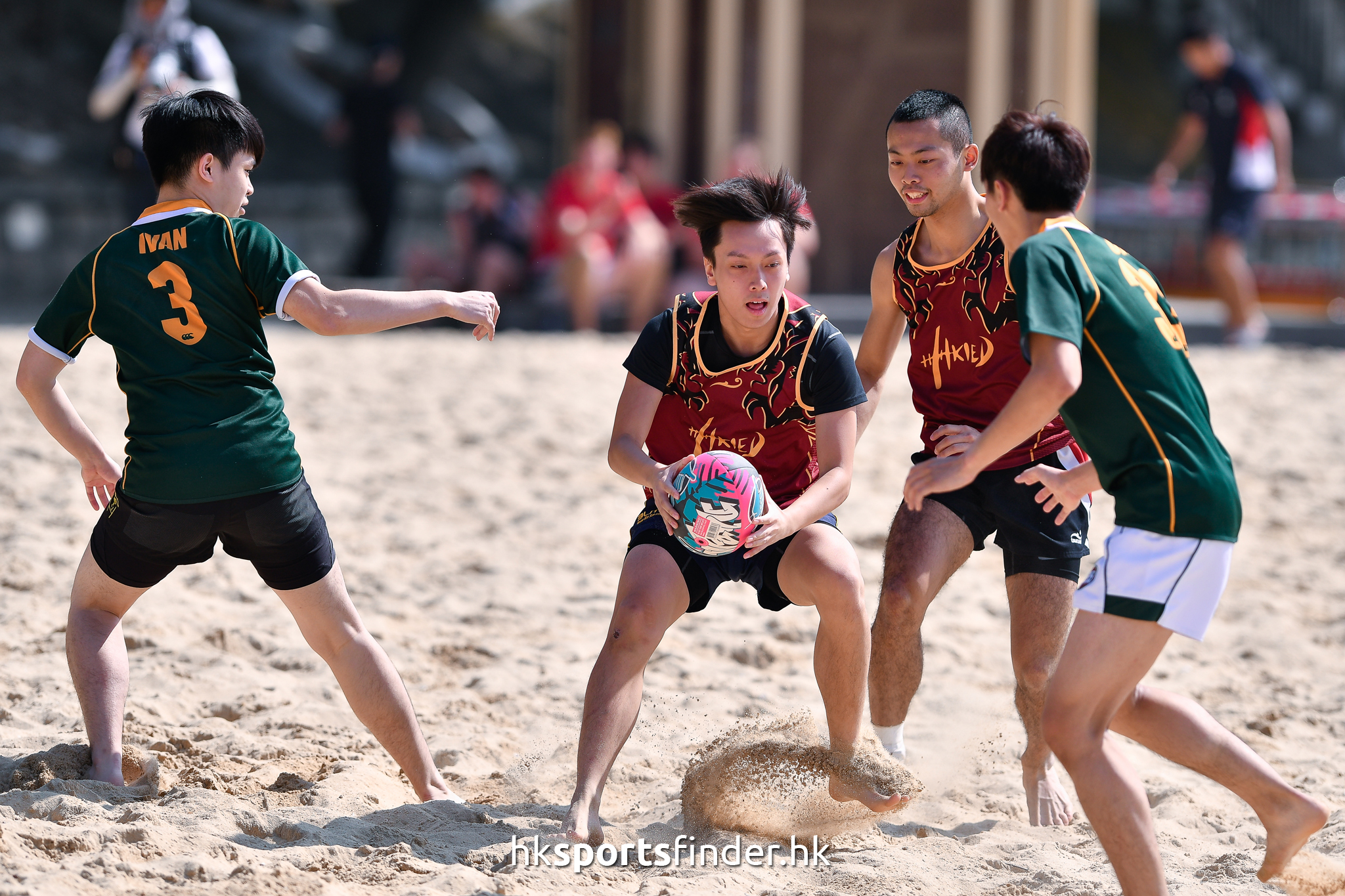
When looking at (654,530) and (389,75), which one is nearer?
(654,530)

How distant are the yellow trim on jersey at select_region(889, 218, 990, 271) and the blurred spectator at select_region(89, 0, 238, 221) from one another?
495cm

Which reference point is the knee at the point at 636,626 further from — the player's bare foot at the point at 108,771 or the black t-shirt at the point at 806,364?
the player's bare foot at the point at 108,771

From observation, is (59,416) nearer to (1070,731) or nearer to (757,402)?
(757,402)

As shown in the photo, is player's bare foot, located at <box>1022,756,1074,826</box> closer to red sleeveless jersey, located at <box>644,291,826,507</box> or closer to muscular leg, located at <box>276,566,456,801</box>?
red sleeveless jersey, located at <box>644,291,826,507</box>

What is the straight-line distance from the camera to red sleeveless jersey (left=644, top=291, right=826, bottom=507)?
3600mm

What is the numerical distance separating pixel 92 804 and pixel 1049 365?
2.34m

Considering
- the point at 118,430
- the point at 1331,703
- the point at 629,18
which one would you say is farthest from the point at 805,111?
the point at 1331,703

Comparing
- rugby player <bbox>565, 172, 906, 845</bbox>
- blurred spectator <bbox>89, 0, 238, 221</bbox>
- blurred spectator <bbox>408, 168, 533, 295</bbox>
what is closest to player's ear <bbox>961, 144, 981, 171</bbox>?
rugby player <bbox>565, 172, 906, 845</bbox>

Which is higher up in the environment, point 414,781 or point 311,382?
point 311,382

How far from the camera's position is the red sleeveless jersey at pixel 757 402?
360cm

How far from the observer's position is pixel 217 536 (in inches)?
133

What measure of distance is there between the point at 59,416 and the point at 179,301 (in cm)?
46

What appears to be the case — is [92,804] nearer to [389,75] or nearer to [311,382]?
[311,382]

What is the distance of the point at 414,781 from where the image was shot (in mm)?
3543
